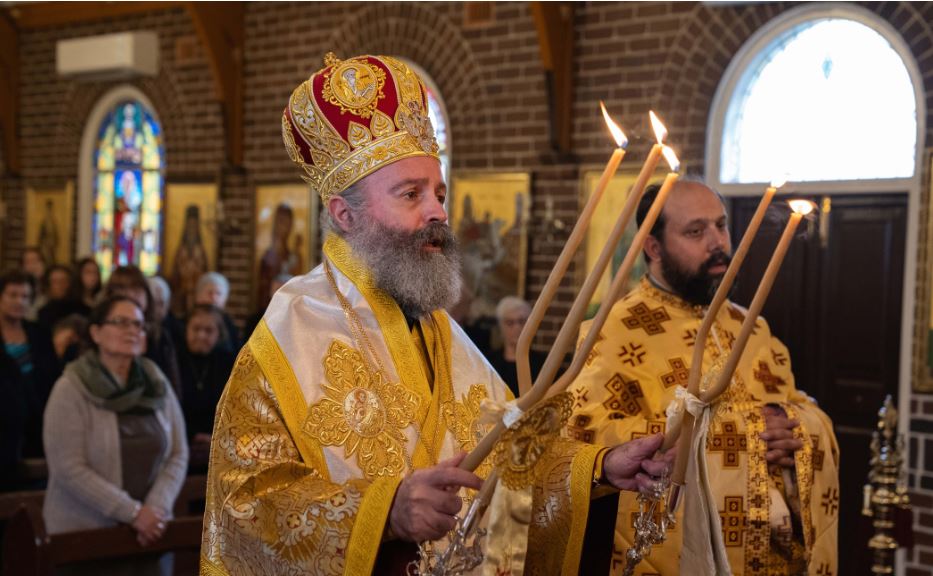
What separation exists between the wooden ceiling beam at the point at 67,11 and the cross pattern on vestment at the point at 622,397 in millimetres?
8065

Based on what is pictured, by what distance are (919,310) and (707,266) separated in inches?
119

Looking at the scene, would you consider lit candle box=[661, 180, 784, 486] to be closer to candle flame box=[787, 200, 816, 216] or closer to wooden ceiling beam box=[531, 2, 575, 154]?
candle flame box=[787, 200, 816, 216]

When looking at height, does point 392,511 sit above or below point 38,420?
above

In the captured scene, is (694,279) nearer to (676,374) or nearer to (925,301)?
(676,374)

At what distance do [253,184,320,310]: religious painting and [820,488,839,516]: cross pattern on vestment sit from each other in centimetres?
632

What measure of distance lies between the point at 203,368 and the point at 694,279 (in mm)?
3933

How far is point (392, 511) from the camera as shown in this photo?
2021 mm

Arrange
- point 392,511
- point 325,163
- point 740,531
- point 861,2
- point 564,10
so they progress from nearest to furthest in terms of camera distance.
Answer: point 392,511 → point 325,163 → point 740,531 → point 861,2 → point 564,10

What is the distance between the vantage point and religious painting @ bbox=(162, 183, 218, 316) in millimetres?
10266

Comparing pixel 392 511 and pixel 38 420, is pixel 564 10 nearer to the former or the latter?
pixel 38 420

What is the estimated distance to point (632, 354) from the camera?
3.42 metres

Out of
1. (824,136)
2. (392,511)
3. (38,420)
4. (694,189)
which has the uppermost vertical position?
(824,136)

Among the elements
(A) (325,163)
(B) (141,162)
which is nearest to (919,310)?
(A) (325,163)

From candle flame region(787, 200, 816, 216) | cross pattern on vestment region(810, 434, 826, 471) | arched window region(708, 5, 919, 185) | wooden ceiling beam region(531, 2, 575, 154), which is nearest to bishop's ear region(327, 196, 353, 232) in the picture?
candle flame region(787, 200, 816, 216)
